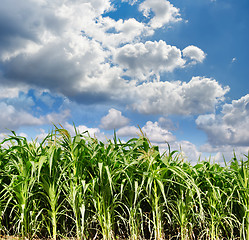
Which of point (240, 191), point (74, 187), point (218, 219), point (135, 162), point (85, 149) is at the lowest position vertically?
point (218, 219)

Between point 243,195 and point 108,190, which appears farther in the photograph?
point 243,195

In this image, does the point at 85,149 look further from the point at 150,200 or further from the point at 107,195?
the point at 150,200

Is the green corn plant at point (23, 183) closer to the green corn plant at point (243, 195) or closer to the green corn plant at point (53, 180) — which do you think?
the green corn plant at point (53, 180)

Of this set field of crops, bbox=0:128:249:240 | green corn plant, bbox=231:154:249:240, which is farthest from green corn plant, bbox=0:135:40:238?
green corn plant, bbox=231:154:249:240

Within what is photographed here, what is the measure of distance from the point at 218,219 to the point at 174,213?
48 cm

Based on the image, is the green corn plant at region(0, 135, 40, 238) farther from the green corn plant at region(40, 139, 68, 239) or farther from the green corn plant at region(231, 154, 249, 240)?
the green corn plant at region(231, 154, 249, 240)

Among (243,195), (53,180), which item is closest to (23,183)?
(53,180)

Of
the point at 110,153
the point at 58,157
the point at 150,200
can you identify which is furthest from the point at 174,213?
the point at 58,157

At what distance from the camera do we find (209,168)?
123 inches

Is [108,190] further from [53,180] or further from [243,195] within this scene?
[243,195]

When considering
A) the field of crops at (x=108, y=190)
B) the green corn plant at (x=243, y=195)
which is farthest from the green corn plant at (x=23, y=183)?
the green corn plant at (x=243, y=195)

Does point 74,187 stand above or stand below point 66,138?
below

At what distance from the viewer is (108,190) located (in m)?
2.53

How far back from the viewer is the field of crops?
2467 millimetres
